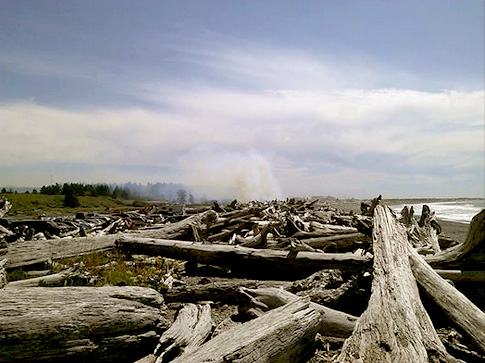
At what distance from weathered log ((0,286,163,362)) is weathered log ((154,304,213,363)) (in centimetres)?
32

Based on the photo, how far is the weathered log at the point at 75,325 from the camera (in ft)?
12.4

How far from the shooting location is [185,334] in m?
4.30

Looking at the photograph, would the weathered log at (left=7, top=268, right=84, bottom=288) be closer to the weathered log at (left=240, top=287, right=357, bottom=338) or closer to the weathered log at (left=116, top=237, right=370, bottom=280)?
the weathered log at (left=116, top=237, right=370, bottom=280)

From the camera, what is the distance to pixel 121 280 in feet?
25.8

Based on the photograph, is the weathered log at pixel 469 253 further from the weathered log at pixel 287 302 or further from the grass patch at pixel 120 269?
the grass patch at pixel 120 269

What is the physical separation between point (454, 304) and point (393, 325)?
57.7 inches

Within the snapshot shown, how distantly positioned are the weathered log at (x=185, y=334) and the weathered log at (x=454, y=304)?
3124 millimetres

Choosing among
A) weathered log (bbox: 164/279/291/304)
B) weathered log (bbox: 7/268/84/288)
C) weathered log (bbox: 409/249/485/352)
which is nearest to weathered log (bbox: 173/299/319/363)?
weathered log (bbox: 409/249/485/352)

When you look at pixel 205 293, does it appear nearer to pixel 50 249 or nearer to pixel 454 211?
pixel 50 249

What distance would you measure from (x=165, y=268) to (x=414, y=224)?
307 inches

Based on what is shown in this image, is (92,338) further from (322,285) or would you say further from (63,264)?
(63,264)

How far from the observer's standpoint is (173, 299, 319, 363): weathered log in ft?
10.9

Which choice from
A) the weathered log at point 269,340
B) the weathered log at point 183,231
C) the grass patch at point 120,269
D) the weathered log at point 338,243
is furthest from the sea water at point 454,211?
the weathered log at point 269,340

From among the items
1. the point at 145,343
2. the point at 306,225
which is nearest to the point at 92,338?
the point at 145,343
